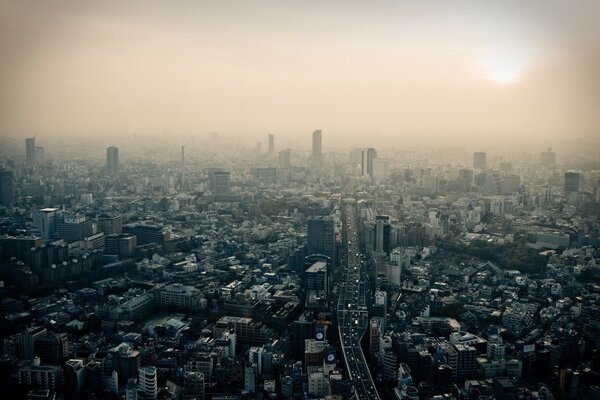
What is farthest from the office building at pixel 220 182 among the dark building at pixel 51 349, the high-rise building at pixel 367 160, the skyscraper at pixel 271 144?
the dark building at pixel 51 349

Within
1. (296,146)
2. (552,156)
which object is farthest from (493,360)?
(296,146)

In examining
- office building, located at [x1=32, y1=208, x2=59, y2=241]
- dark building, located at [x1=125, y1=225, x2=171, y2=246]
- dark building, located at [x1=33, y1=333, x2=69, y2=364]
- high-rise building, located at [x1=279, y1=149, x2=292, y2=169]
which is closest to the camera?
dark building, located at [x1=33, y1=333, x2=69, y2=364]

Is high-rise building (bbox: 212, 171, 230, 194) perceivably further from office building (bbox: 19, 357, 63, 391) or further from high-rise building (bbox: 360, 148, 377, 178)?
office building (bbox: 19, 357, 63, 391)

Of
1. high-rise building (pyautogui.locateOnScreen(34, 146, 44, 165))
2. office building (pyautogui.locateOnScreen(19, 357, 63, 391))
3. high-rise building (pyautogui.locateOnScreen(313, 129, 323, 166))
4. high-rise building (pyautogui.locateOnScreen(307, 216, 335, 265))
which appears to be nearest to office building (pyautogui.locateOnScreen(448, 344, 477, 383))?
office building (pyautogui.locateOnScreen(19, 357, 63, 391))

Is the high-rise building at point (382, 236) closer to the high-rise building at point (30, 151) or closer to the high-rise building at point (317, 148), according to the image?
the high-rise building at point (30, 151)

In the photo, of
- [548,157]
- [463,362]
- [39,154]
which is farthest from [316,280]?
[548,157]

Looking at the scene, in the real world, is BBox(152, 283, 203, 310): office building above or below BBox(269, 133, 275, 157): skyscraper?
below
